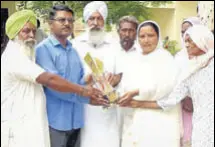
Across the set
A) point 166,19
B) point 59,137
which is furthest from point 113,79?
point 166,19

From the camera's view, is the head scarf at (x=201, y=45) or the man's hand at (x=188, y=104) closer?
the head scarf at (x=201, y=45)

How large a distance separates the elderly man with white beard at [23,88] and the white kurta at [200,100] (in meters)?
0.78

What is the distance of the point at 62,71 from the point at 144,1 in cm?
712

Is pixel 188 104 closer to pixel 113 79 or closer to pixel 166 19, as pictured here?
pixel 113 79

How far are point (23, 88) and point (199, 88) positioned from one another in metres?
1.41

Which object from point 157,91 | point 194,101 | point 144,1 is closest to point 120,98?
point 157,91

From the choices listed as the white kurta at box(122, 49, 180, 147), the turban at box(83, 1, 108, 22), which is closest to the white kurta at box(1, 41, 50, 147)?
the white kurta at box(122, 49, 180, 147)

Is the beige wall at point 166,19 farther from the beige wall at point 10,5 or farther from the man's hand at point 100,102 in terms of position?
the man's hand at point 100,102

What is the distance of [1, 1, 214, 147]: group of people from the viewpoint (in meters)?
4.01

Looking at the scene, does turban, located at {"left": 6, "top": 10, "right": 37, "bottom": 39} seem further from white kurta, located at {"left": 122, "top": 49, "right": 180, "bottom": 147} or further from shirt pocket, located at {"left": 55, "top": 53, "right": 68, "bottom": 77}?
white kurta, located at {"left": 122, "top": 49, "right": 180, "bottom": 147}

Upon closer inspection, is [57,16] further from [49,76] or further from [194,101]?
[194,101]

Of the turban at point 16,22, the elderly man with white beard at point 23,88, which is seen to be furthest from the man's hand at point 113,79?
the turban at point 16,22

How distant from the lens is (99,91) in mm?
4234

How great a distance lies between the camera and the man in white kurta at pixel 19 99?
397 cm
